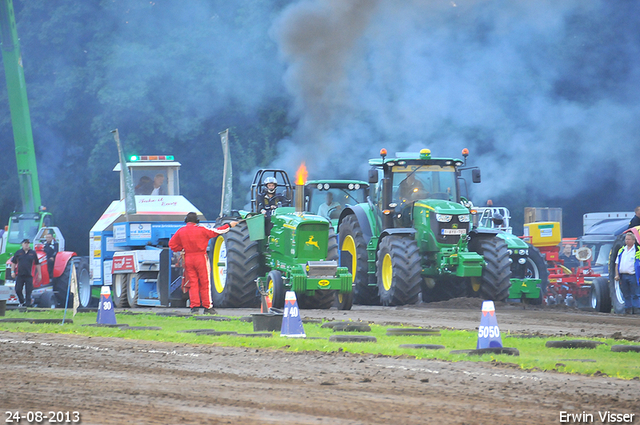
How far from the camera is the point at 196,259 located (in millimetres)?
16578

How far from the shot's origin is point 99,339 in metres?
11.8

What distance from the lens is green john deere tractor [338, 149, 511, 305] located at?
1823cm

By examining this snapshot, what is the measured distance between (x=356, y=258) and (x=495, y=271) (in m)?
3.44

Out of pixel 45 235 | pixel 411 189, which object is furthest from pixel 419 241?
pixel 45 235

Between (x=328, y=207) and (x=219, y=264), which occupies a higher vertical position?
(x=328, y=207)

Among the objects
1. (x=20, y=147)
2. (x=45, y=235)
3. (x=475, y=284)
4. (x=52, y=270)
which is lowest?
(x=475, y=284)

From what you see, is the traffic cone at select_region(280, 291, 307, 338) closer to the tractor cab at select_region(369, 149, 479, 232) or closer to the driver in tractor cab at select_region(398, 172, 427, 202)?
the tractor cab at select_region(369, 149, 479, 232)

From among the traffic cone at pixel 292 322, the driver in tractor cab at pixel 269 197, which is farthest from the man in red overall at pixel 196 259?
the traffic cone at pixel 292 322

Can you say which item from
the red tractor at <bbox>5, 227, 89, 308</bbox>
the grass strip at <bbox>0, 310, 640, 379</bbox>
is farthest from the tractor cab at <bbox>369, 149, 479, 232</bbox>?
the red tractor at <bbox>5, 227, 89, 308</bbox>

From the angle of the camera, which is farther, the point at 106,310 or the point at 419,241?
the point at 419,241

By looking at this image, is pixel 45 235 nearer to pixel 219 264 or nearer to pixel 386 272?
pixel 219 264

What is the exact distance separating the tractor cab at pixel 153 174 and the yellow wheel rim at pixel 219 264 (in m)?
4.82

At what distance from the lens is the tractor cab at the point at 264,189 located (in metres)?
19.0

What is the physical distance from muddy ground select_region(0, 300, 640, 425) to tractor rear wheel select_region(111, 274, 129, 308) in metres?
11.5
